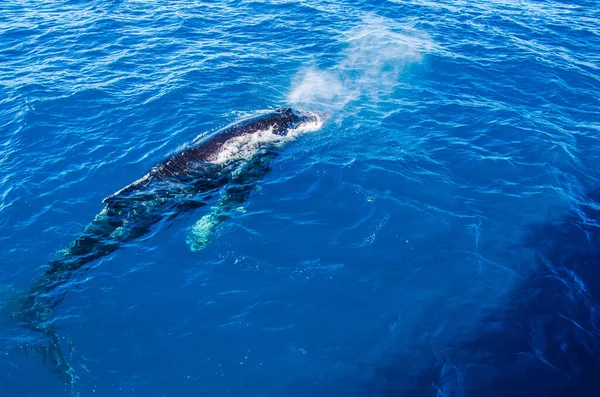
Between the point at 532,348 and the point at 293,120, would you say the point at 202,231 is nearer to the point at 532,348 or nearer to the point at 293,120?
the point at 293,120

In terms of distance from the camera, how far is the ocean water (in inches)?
673

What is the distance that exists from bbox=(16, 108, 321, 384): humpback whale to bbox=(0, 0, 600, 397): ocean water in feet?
1.40

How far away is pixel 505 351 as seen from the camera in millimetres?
17438

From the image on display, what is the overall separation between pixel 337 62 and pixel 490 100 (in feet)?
39.0

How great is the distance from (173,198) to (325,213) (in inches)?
299

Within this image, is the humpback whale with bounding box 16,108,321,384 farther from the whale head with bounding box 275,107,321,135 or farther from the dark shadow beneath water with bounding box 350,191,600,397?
the dark shadow beneath water with bounding box 350,191,600,397

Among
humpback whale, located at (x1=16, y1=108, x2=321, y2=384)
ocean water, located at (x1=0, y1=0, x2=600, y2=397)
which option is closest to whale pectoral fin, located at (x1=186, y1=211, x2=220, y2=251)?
humpback whale, located at (x1=16, y1=108, x2=321, y2=384)

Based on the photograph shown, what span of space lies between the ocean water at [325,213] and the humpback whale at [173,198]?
1.40 ft

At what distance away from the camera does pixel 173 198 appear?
75.2 ft

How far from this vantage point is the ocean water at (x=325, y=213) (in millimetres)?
17094

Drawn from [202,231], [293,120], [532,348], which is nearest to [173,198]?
[202,231]

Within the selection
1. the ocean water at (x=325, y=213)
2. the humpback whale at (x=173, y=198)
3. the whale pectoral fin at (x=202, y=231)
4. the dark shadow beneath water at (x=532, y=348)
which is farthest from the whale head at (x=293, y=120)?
the dark shadow beneath water at (x=532, y=348)

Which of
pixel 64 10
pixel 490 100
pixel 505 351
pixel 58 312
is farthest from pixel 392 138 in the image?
pixel 64 10

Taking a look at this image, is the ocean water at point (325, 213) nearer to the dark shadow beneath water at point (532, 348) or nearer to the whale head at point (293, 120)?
the dark shadow beneath water at point (532, 348)
